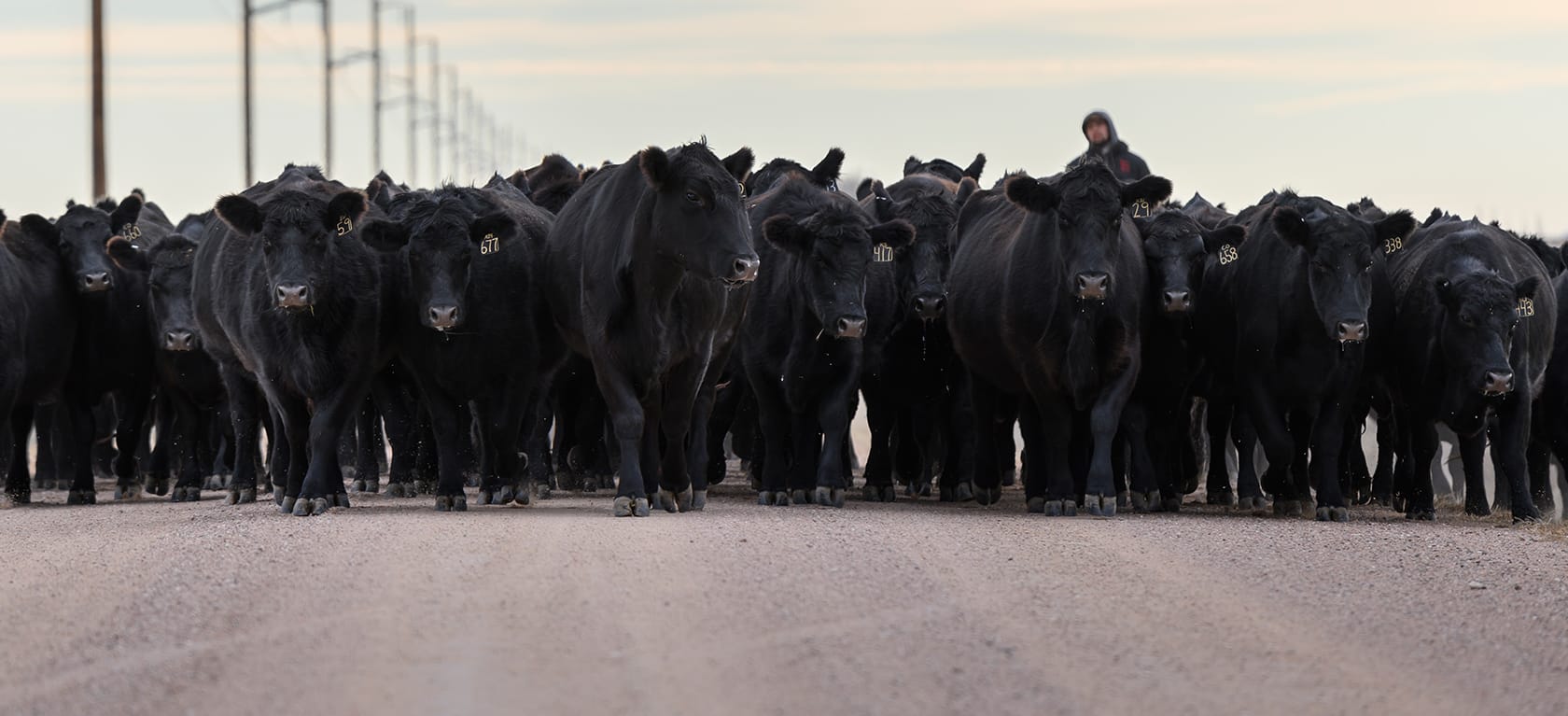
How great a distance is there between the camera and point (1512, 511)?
48.6ft

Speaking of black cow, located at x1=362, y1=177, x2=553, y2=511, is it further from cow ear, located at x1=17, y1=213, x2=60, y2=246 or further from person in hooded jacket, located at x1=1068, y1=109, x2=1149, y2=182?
person in hooded jacket, located at x1=1068, y1=109, x2=1149, y2=182

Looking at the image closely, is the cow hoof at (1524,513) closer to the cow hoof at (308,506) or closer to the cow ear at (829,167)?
the cow ear at (829,167)

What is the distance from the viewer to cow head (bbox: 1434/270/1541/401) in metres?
14.6

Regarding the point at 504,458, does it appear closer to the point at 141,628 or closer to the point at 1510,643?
the point at 141,628

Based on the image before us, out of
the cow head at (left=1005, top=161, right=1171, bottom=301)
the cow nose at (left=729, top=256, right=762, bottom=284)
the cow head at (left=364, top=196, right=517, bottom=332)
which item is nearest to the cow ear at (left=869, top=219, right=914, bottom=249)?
the cow head at (left=1005, top=161, right=1171, bottom=301)

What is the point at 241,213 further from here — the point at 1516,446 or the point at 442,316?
the point at 1516,446

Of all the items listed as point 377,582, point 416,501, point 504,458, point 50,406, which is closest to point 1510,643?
point 377,582

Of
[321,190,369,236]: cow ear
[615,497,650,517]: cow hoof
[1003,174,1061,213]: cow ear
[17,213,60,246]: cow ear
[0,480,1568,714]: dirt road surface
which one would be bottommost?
[0,480,1568,714]: dirt road surface

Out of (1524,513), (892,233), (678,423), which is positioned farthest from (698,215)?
(1524,513)

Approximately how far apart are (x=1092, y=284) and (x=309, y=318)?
4884 mm

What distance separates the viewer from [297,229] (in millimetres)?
13422

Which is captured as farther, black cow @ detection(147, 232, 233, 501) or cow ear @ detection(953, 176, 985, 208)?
cow ear @ detection(953, 176, 985, 208)

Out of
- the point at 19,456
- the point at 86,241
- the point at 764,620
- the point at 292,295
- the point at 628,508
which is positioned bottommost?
the point at 764,620

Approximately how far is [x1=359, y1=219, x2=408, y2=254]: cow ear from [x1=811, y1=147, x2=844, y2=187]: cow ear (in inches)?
184
